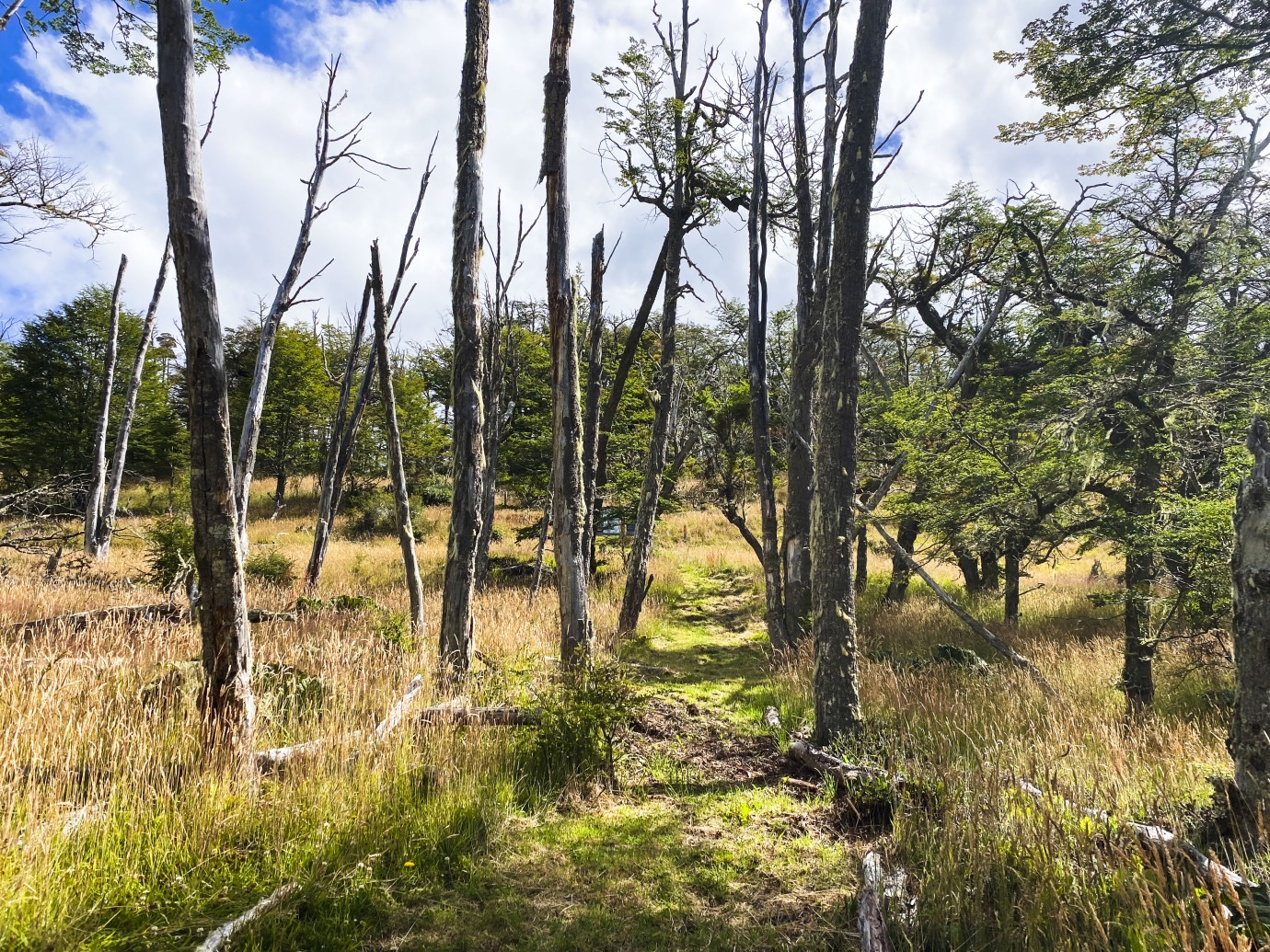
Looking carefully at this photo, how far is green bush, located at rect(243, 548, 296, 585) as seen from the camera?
1424cm

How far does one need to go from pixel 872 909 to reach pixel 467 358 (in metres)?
5.94

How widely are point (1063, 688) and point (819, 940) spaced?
6.07m

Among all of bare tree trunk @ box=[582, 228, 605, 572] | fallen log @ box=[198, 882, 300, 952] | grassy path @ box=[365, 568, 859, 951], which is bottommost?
grassy path @ box=[365, 568, 859, 951]

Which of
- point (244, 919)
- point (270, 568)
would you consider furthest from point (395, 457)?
point (270, 568)

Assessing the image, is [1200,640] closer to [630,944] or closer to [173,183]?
[630,944]

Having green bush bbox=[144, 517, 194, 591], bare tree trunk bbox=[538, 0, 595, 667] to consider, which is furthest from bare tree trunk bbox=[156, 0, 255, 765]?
green bush bbox=[144, 517, 194, 591]

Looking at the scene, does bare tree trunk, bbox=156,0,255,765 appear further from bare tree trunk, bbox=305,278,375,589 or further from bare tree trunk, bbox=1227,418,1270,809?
bare tree trunk, bbox=305,278,375,589

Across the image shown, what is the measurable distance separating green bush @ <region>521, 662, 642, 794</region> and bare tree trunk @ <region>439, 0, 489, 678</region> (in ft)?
6.71

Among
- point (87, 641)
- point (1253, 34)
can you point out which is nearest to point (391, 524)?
point (87, 641)

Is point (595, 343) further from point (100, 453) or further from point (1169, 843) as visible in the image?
point (100, 453)

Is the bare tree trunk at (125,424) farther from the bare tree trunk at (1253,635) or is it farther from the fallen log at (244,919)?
the bare tree trunk at (1253,635)

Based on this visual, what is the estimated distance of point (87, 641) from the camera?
20.1ft

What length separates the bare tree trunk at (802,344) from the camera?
9.27 metres

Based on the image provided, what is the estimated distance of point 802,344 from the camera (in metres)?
9.47
